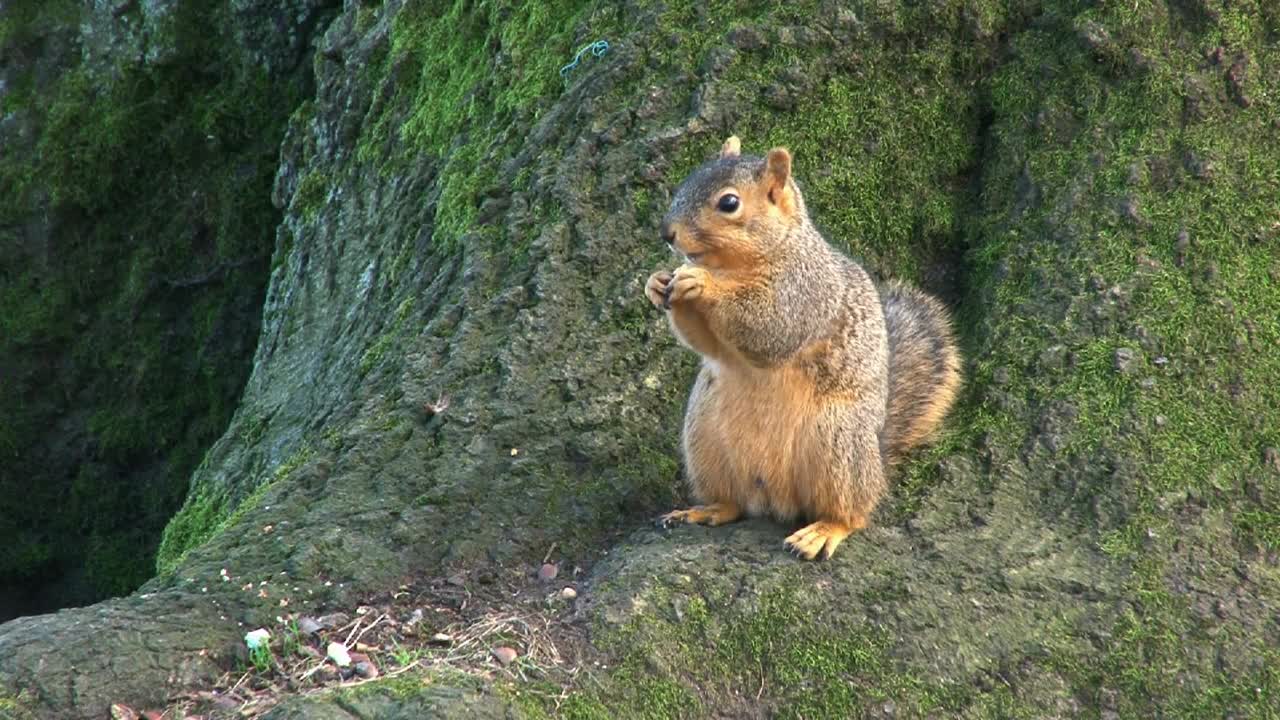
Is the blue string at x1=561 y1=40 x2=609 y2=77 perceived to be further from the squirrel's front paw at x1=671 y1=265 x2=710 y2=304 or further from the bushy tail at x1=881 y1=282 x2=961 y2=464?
the bushy tail at x1=881 y1=282 x2=961 y2=464

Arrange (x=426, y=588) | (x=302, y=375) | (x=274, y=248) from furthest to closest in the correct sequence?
(x=274, y=248)
(x=302, y=375)
(x=426, y=588)

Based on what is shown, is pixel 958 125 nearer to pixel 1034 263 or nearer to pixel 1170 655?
pixel 1034 263

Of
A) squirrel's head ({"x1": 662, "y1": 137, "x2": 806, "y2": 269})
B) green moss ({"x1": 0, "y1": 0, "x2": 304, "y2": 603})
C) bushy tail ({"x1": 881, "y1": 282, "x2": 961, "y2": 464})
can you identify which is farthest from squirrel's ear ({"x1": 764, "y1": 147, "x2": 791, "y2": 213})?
green moss ({"x1": 0, "y1": 0, "x2": 304, "y2": 603})

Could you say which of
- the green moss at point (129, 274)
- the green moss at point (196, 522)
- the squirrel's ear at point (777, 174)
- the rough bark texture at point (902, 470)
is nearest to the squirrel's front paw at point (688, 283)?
the squirrel's ear at point (777, 174)

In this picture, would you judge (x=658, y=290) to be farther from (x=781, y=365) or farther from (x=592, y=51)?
(x=592, y=51)

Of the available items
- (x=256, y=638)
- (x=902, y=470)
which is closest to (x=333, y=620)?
(x=256, y=638)

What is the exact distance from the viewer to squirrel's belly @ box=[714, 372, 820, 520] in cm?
369

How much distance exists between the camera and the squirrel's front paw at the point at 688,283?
348 cm

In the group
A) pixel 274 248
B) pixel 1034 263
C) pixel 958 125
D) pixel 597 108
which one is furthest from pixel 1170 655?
pixel 274 248

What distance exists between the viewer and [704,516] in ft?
12.4

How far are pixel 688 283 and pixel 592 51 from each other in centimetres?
101

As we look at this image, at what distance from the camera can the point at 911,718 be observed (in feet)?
10.6

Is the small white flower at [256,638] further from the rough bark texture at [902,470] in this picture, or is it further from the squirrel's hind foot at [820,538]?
the squirrel's hind foot at [820,538]

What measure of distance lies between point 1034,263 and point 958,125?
0.52 m
